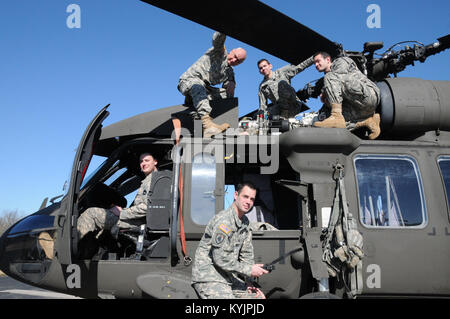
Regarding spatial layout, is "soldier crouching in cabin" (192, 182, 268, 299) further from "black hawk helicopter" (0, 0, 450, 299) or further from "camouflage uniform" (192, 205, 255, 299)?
"black hawk helicopter" (0, 0, 450, 299)

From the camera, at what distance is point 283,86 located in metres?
5.61

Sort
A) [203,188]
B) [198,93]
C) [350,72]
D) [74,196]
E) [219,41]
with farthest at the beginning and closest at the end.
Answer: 1. [219,41]
2. [198,93]
3. [350,72]
4. [203,188]
5. [74,196]

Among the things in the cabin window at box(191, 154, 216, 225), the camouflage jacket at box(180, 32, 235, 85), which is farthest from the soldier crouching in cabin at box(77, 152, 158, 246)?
the camouflage jacket at box(180, 32, 235, 85)

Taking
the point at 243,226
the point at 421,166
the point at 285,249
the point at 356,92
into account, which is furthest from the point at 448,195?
the point at 243,226

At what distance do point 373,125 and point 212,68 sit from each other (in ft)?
7.65

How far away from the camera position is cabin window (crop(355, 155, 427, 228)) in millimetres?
4027

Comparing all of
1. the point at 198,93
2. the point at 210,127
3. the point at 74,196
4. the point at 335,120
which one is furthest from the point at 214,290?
the point at 198,93

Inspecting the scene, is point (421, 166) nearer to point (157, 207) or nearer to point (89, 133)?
point (157, 207)

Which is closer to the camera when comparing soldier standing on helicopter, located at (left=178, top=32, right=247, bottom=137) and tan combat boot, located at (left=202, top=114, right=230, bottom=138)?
tan combat boot, located at (left=202, top=114, right=230, bottom=138)

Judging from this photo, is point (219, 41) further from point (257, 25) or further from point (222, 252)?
point (222, 252)

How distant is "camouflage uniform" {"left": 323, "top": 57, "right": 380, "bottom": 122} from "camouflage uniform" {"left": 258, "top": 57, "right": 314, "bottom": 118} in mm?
819

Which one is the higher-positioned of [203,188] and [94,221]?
[203,188]
